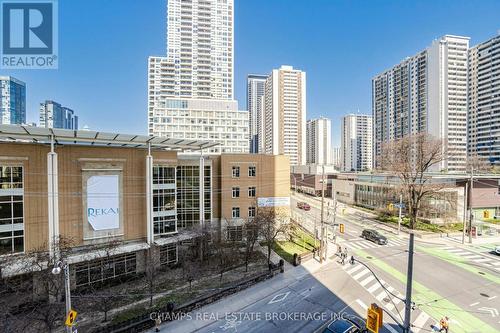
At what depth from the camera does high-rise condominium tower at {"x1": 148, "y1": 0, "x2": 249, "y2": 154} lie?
3531 inches

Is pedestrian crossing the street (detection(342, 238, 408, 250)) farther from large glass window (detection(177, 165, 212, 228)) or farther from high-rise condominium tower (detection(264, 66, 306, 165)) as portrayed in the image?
high-rise condominium tower (detection(264, 66, 306, 165))

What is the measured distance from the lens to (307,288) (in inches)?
784

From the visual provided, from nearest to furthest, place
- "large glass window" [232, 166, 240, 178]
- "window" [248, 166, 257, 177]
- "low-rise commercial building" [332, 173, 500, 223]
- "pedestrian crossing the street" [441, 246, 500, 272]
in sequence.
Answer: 1. "pedestrian crossing the street" [441, 246, 500, 272]
2. "large glass window" [232, 166, 240, 178]
3. "window" [248, 166, 257, 177]
4. "low-rise commercial building" [332, 173, 500, 223]

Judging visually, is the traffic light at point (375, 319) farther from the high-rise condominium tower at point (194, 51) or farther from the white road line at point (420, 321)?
the high-rise condominium tower at point (194, 51)

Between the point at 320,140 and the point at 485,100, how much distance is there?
242ft

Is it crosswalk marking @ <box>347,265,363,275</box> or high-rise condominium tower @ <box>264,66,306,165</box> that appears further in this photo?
high-rise condominium tower @ <box>264,66,306,165</box>

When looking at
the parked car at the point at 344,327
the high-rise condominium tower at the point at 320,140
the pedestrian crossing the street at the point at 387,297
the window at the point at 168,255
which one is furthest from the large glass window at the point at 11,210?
the high-rise condominium tower at the point at 320,140

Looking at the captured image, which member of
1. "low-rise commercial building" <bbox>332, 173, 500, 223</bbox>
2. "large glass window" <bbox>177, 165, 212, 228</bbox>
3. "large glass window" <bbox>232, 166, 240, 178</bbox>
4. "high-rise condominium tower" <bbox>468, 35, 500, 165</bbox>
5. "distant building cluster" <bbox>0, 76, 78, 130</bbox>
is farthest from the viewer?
"high-rise condominium tower" <bbox>468, 35, 500, 165</bbox>

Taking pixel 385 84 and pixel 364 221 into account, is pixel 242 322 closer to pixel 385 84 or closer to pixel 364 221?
pixel 364 221

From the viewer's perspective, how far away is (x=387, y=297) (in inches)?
714

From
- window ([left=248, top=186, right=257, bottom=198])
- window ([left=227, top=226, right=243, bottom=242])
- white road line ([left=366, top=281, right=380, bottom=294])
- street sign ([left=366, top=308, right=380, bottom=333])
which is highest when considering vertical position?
window ([left=248, top=186, right=257, bottom=198])

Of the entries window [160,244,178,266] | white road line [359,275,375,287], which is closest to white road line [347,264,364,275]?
white road line [359,275,375,287]

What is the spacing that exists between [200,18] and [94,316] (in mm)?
107072

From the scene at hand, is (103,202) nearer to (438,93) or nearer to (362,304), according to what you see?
(362,304)
